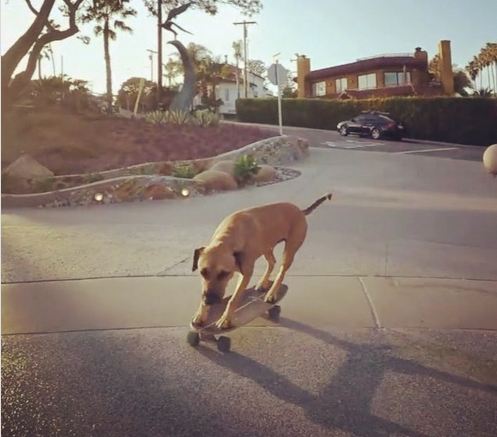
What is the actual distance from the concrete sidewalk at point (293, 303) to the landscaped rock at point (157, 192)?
12.2 inches

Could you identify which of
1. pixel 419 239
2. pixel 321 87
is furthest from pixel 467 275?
pixel 321 87

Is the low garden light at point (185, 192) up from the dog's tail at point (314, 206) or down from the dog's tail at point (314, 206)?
up

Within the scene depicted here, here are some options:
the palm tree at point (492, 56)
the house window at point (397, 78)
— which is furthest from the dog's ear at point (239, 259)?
Result: the palm tree at point (492, 56)

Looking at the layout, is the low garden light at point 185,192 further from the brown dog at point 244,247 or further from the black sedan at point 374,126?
the black sedan at point 374,126

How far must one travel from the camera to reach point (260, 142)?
196 centimetres

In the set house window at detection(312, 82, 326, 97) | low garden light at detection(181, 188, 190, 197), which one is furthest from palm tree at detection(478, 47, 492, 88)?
low garden light at detection(181, 188, 190, 197)

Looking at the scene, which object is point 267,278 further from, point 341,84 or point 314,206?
point 341,84

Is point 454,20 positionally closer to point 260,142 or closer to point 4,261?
point 260,142

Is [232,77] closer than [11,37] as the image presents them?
No

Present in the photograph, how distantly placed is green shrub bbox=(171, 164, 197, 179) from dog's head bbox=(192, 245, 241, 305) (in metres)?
0.47

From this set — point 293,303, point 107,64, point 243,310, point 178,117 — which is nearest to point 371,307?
point 293,303

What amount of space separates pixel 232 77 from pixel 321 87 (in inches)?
11.8

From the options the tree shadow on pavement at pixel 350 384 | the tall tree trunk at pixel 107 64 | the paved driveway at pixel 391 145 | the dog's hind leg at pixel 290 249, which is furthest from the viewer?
the paved driveway at pixel 391 145

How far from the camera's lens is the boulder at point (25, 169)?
176cm
